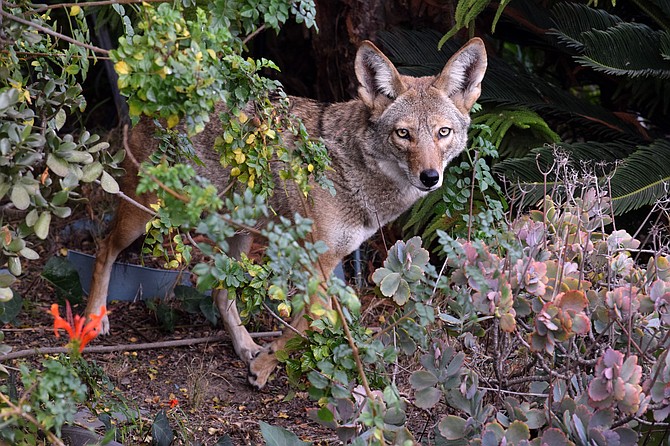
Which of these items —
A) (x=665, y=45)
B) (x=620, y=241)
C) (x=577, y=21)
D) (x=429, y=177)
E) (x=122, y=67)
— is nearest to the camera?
(x=122, y=67)

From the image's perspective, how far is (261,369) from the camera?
4.82 meters

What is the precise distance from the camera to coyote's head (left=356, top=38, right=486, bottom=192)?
180 inches

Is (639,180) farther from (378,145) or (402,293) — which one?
(402,293)

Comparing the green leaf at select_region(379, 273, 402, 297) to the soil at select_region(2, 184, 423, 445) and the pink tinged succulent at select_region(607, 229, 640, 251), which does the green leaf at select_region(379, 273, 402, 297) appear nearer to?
the soil at select_region(2, 184, 423, 445)

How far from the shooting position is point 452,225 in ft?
17.7

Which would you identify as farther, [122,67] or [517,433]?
[517,433]

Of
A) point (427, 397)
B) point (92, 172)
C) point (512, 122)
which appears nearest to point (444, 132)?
point (512, 122)

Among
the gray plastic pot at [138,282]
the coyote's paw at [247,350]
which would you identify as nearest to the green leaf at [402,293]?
the coyote's paw at [247,350]

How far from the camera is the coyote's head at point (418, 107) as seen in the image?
4566mm

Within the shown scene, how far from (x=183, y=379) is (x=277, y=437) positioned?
1.74 metres

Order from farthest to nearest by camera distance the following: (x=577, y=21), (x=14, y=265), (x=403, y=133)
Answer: (x=577, y=21), (x=403, y=133), (x=14, y=265)

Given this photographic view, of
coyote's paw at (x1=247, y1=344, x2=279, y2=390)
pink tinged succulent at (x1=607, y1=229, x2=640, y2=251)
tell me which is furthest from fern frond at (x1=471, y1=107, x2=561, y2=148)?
coyote's paw at (x1=247, y1=344, x2=279, y2=390)

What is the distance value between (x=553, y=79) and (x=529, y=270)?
4625mm

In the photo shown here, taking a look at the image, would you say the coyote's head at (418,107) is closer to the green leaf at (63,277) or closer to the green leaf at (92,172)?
the green leaf at (92,172)
